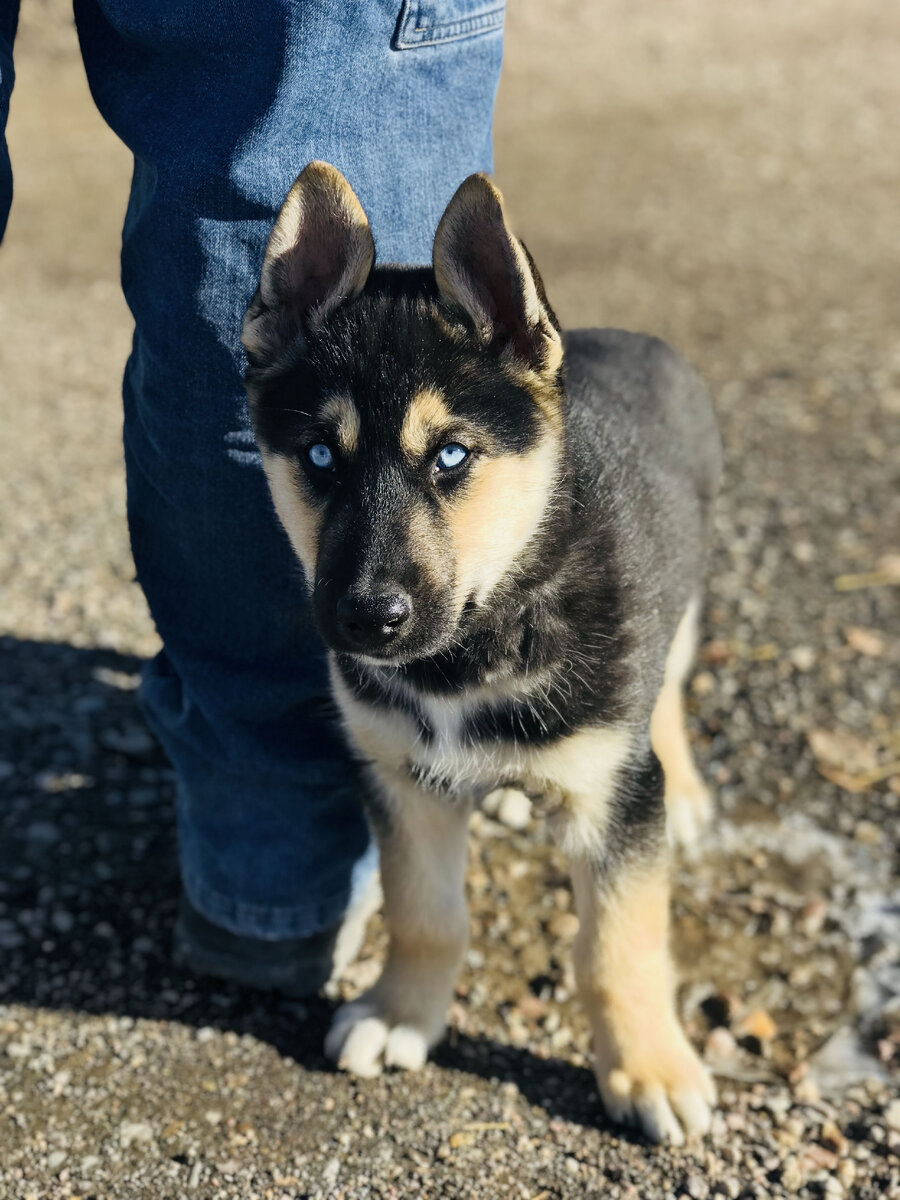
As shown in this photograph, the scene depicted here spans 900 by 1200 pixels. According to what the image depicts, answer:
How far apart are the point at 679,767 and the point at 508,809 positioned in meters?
0.62

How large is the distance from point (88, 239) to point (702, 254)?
15.3 feet

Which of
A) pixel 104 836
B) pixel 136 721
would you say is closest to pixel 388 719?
pixel 104 836

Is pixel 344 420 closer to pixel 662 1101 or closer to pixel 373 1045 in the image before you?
pixel 373 1045

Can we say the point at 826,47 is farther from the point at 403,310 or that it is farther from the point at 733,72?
the point at 403,310

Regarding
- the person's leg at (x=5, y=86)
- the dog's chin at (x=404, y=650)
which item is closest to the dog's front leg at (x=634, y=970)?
the dog's chin at (x=404, y=650)

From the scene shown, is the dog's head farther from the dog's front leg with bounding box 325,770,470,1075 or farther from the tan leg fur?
the tan leg fur

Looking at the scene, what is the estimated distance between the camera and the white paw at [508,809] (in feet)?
14.1

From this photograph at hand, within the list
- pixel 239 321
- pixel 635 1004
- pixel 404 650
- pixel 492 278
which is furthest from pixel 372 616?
pixel 635 1004

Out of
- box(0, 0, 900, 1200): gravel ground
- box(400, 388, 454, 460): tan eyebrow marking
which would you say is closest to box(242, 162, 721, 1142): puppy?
box(400, 388, 454, 460): tan eyebrow marking

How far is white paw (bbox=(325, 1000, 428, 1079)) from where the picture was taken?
328cm

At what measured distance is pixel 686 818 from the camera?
4121 mm

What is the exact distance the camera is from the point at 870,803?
169 inches

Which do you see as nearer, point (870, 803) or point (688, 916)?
point (688, 916)

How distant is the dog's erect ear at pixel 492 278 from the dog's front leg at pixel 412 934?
1.16 m
